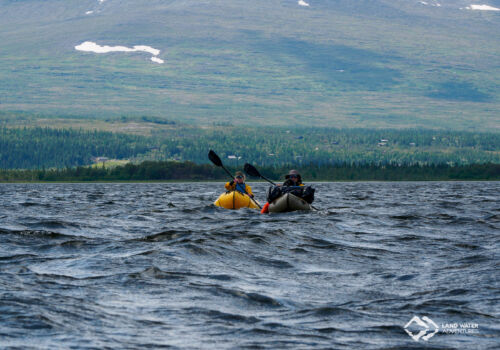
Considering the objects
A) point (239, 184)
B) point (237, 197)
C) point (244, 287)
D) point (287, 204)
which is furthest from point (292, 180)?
point (244, 287)

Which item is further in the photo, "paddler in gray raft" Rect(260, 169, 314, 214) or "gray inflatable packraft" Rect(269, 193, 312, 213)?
"paddler in gray raft" Rect(260, 169, 314, 214)

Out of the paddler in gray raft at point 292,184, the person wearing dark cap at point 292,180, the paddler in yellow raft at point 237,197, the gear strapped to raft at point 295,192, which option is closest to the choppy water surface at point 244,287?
the gear strapped to raft at point 295,192

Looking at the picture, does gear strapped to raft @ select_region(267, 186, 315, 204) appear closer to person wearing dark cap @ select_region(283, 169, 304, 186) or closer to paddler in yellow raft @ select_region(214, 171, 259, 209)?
person wearing dark cap @ select_region(283, 169, 304, 186)

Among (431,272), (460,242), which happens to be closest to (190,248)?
(431,272)

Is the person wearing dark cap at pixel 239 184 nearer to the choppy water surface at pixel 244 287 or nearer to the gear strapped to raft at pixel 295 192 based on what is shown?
the gear strapped to raft at pixel 295 192

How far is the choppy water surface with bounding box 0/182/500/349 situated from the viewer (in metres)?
13.9

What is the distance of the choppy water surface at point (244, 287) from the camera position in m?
13.9

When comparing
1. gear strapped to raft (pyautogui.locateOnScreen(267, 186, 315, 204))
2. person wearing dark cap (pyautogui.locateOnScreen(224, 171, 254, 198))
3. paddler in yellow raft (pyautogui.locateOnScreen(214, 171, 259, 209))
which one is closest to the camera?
gear strapped to raft (pyautogui.locateOnScreen(267, 186, 315, 204))

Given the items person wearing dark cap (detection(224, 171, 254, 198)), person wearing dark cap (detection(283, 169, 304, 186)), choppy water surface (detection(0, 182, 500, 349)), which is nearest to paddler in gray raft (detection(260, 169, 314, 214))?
person wearing dark cap (detection(283, 169, 304, 186))

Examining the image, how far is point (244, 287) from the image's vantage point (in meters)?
18.5

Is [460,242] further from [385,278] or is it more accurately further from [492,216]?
[492,216]

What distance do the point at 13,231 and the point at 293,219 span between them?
538 inches

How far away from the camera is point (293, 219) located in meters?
38.1

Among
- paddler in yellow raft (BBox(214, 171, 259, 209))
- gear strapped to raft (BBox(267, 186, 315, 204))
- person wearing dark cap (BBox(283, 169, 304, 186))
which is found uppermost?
person wearing dark cap (BBox(283, 169, 304, 186))
